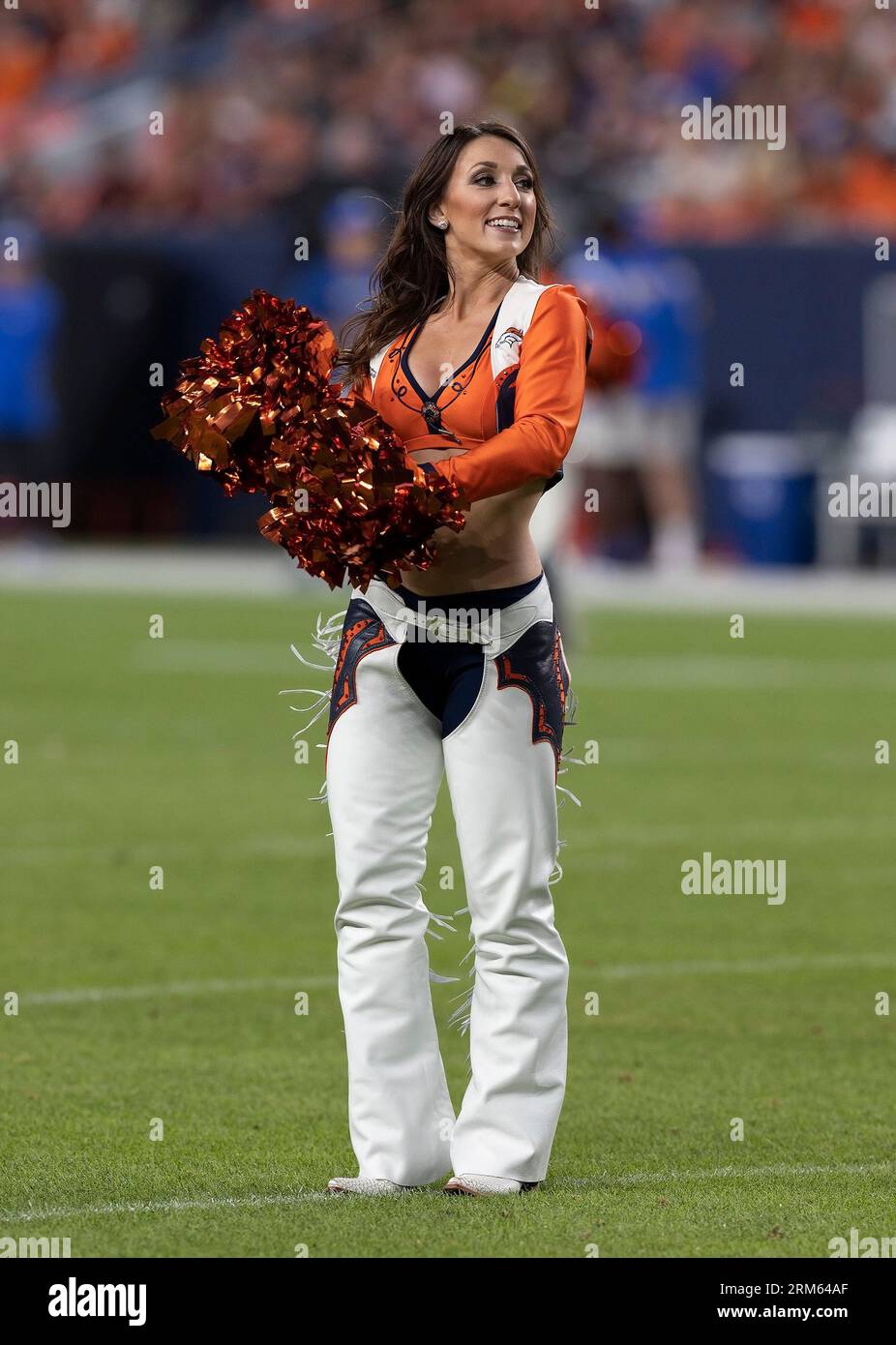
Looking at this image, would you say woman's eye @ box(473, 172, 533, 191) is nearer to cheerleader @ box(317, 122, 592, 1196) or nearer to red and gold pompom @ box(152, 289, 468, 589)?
cheerleader @ box(317, 122, 592, 1196)

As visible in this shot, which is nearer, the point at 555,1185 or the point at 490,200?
the point at 490,200

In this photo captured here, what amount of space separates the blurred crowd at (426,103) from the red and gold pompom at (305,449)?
16879 millimetres

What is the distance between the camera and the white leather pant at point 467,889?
201 inches

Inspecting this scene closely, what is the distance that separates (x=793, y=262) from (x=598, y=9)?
14.0 ft

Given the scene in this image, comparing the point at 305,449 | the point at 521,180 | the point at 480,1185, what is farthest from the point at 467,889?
the point at 521,180

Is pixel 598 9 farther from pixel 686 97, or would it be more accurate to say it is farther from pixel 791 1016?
pixel 791 1016

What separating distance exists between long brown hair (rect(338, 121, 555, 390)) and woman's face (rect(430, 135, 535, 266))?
1.1 inches

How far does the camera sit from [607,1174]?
5434 mm

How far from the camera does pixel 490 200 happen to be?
5.18 metres

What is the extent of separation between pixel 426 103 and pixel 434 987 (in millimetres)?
19728

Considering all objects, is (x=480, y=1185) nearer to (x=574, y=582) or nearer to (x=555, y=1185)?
(x=555, y=1185)

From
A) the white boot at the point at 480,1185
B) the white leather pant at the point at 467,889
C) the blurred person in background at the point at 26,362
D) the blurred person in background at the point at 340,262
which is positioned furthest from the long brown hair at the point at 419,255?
the blurred person in background at the point at 26,362

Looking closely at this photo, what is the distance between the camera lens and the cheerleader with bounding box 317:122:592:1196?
16.8 feet

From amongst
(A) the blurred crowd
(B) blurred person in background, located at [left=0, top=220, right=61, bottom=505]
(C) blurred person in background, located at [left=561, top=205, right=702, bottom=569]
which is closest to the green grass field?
(C) blurred person in background, located at [left=561, top=205, right=702, bottom=569]
